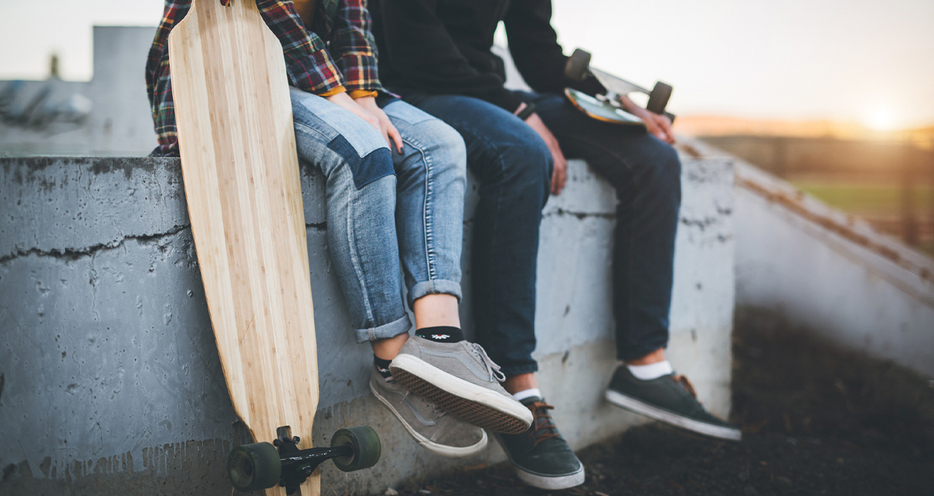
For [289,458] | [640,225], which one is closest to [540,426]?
[289,458]

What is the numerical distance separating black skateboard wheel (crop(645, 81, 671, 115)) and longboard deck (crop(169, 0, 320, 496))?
1.13 m

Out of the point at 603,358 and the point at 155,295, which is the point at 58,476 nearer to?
the point at 155,295

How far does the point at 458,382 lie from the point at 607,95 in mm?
1199

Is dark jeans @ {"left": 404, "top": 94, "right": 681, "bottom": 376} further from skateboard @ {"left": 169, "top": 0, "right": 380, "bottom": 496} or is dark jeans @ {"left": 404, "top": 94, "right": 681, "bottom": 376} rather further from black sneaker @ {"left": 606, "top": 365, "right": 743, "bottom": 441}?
skateboard @ {"left": 169, "top": 0, "right": 380, "bottom": 496}

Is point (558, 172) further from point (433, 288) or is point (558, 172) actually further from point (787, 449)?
point (787, 449)

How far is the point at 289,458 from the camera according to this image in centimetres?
98

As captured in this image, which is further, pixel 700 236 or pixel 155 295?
pixel 700 236

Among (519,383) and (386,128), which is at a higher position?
(386,128)

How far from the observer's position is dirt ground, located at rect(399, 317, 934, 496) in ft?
4.98

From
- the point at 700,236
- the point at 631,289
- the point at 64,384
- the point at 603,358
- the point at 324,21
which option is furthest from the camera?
the point at 700,236

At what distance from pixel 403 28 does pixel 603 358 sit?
118cm

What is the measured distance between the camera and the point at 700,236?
2.04 m

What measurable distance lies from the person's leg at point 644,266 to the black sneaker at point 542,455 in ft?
1.41

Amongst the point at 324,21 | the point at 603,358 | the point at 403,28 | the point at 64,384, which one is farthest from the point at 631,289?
the point at 64,384
